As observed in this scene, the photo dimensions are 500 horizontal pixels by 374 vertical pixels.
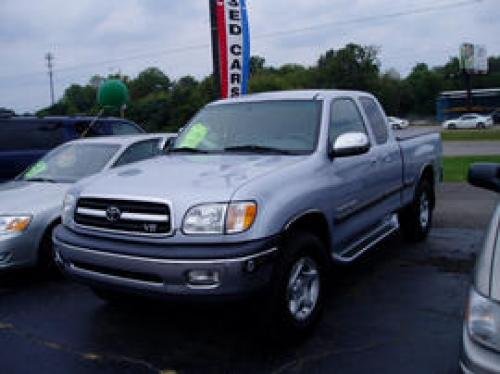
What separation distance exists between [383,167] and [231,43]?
600cm

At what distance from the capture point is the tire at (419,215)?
7.62 meters

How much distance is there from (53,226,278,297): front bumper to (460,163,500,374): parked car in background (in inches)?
64.5

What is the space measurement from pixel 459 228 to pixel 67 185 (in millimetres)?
5208

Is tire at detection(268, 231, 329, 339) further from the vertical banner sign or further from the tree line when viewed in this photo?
the tree line

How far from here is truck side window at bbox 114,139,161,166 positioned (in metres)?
7.80

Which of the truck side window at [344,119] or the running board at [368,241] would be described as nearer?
the running board at [368,241]

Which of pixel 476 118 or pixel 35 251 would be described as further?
pixel 476 118

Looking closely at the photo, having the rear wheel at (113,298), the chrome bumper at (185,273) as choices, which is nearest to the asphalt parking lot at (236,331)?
the rear wheel at (113,298)

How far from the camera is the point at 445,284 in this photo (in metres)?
6.08

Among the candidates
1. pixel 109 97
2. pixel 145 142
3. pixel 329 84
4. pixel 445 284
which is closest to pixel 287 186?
pixel 445 284

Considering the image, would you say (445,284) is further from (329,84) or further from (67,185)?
(329,84)

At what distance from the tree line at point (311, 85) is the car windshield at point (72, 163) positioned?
190 feet

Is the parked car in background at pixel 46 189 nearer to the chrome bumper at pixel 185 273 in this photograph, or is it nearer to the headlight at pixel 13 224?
the headlight at pixel 13 224

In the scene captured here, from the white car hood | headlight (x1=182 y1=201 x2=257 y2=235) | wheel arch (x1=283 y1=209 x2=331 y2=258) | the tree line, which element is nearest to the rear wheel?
the white car hood
